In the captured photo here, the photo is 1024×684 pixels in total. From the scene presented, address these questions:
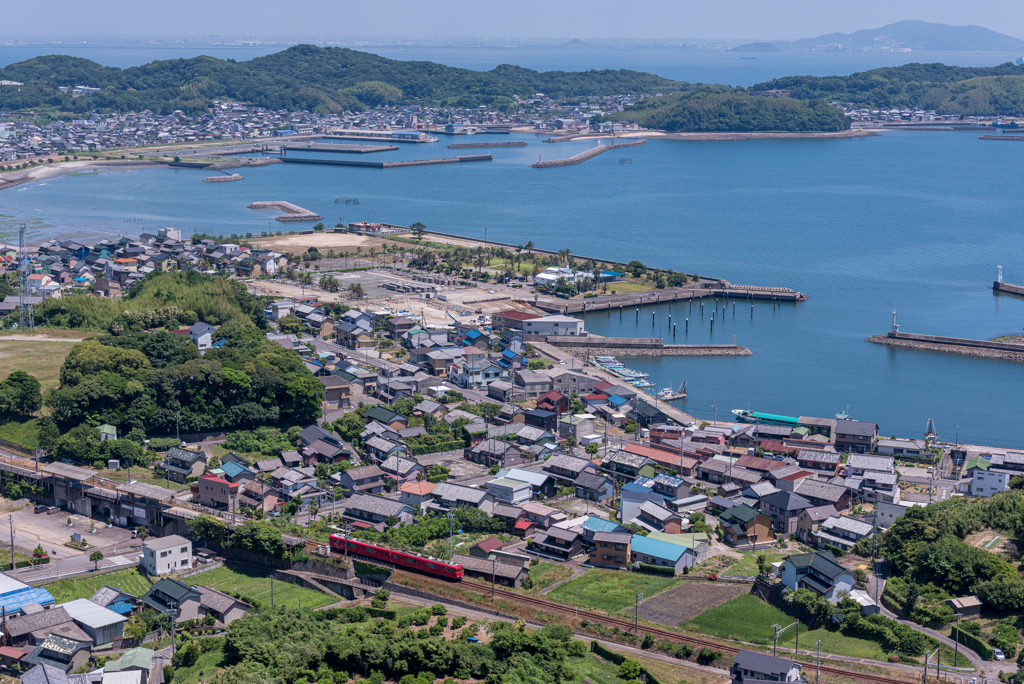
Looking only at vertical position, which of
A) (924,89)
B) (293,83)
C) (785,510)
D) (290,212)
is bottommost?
(785,510)

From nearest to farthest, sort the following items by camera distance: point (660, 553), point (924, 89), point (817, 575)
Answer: point (817, 575), point (660, 553), point (924, 89)

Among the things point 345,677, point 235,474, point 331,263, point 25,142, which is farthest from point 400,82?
point 345,677

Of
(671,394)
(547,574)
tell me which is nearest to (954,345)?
(671,394)

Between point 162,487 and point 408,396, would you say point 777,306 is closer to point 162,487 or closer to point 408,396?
point 408,396

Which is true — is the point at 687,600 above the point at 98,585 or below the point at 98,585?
above

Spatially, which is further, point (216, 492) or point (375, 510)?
point (216, 492)

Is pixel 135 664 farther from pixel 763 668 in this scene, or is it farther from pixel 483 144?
pixel 483 144

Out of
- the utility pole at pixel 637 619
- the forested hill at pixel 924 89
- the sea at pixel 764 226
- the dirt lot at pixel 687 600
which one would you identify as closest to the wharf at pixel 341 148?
the sea at pixel 764 226
